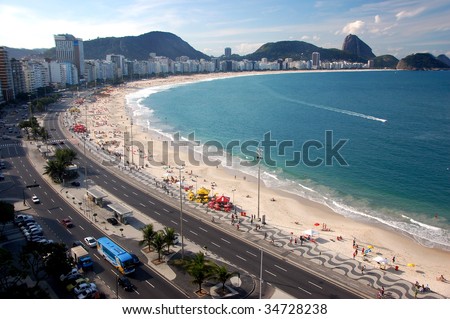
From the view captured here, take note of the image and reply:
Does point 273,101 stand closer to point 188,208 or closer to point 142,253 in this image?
point 188,208

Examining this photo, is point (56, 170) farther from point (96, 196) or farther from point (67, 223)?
point (67, 223)

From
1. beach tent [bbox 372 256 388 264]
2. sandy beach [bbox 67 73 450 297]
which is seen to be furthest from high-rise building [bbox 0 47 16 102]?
beach tent [bbox 372 256 388 264]

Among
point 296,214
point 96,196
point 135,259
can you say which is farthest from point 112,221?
point 296,214

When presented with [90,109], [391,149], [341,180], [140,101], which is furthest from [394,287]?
[140,101]

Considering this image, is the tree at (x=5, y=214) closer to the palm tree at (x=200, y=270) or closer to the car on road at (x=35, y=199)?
the car on road at (x=35, y=199)

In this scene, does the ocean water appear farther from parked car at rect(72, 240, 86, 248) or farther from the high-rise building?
the high-rise building

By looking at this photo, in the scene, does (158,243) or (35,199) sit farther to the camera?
(35,199)
